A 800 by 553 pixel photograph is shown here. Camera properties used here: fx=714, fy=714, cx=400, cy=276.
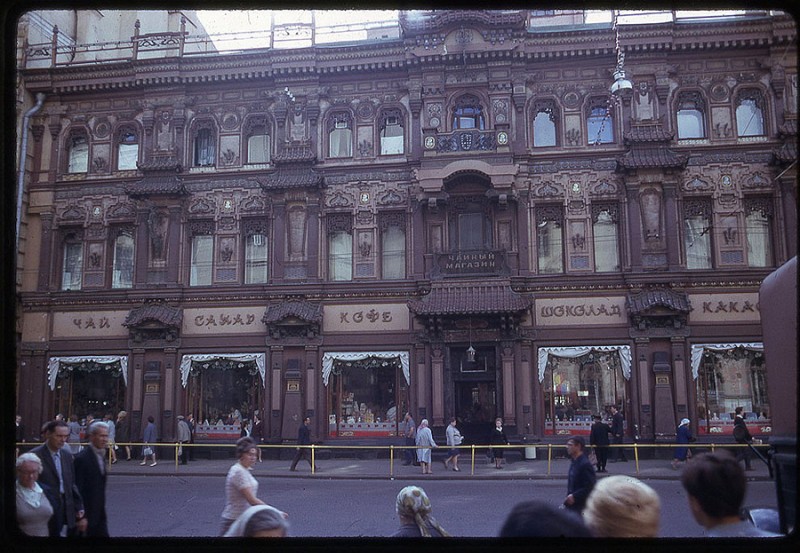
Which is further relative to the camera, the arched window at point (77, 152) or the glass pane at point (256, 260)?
the arched window at point (77, 152)

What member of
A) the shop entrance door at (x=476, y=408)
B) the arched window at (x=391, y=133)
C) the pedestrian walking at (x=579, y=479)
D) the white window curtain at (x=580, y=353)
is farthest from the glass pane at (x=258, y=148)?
the pedestrian walking at (x=579, y=479)

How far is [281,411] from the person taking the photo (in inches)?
1027

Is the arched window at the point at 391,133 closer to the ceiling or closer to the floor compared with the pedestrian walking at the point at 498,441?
closer to the ceiling

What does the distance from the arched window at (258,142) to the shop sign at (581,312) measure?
1231 cm

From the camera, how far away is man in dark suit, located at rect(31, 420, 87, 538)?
6625 mm

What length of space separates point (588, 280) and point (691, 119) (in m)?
7.26

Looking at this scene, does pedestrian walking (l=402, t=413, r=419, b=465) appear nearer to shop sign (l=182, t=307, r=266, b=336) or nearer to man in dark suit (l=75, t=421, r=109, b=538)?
shop sign (l=182, t=307, r=266, b=336)

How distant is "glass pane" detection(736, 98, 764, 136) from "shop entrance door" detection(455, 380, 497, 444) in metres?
13.0

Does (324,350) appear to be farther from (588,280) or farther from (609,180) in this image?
(609,180)

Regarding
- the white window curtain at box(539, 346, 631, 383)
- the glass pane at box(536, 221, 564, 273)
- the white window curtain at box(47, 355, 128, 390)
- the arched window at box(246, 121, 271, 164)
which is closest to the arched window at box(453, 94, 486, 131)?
the glass pane at box(536, 221, 564, 273)

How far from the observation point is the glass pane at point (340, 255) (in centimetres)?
2714

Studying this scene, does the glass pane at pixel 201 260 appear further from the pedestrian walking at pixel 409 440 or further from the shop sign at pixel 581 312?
the shop sign at pixel 581 312

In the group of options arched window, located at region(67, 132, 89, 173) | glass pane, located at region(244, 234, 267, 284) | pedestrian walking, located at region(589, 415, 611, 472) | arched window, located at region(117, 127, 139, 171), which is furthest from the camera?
arched window, located at region(67, 132, 89, 173)

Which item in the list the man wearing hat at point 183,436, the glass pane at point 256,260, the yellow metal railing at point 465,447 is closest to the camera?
the yellow metal railing at point 465,447
